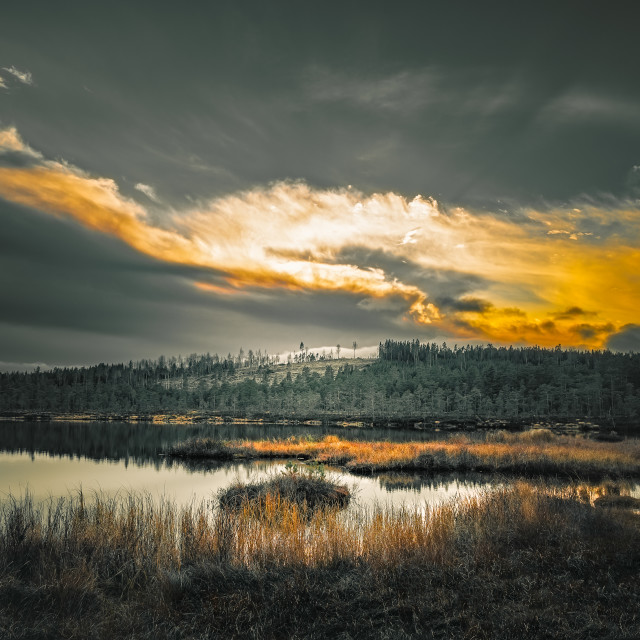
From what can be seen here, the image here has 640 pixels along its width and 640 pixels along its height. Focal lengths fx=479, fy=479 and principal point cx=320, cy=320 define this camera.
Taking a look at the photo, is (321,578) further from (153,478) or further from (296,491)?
(153,478)

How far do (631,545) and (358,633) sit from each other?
864 centimetres

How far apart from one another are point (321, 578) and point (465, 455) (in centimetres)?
3144

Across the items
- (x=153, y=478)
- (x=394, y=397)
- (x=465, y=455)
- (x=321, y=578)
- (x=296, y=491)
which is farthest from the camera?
(x=394, y=397)

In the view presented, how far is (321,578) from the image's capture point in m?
10.3

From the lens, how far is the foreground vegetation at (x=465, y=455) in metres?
34.0

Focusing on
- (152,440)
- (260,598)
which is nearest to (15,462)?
(152,440)

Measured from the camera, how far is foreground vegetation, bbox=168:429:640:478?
34.0 m

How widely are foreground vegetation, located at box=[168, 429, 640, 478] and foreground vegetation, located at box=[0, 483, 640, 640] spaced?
72.7 feet

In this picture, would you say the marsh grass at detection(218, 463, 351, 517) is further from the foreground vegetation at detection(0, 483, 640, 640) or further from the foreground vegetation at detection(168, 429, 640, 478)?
the foreground vegetation at detection(168, 429, 640, 478)

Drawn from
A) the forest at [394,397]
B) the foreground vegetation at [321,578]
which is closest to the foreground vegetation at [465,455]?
→ the foreground vegetation at [321,578]

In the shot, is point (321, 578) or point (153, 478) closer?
point (321, 578)

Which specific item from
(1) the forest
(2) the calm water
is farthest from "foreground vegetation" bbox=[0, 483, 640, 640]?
(1) the forest

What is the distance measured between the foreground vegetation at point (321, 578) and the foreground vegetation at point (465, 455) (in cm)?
2216

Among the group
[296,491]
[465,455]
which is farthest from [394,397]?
[296,491]
